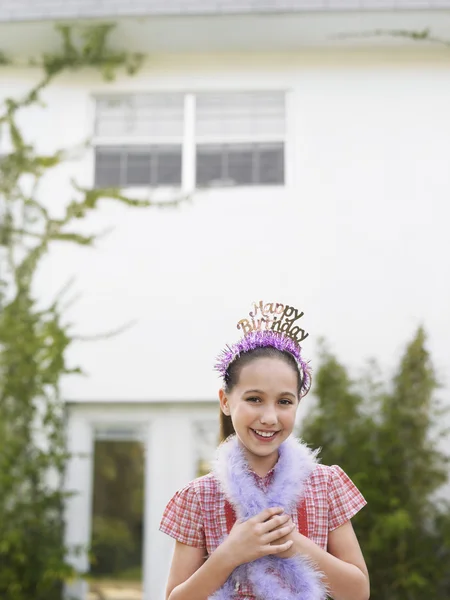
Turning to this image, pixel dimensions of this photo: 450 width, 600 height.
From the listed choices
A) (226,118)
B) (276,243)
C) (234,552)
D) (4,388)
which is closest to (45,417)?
(4,388)

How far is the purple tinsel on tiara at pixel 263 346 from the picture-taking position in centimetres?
212

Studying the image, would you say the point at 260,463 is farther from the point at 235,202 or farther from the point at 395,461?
the point at 235,202

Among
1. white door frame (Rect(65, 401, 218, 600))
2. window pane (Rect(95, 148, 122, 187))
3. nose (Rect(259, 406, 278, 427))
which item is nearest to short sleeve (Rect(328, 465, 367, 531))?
nose (Rect(259, 406, 278, 427))

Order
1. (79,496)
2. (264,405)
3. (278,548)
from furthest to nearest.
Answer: (79,496) → (264,405) → (278,548)

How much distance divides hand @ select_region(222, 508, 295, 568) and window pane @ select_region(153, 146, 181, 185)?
18.3 ft

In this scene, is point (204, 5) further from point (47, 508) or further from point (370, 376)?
point (47, 508)

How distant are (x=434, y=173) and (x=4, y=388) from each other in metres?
3.62

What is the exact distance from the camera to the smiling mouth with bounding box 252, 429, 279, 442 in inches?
79.4

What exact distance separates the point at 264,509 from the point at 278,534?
0.08 metres

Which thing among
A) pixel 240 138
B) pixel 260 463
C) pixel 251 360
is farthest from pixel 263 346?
pixel 240 138

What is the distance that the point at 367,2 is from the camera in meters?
6.67

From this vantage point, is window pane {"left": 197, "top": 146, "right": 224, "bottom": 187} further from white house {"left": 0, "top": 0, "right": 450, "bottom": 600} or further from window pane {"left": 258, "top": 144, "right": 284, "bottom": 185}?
window pane {"left": 258, "top": 144, "right": 284, "bottom": 185}

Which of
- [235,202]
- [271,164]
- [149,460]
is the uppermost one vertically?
[271,164]

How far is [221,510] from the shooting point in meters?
2.05
